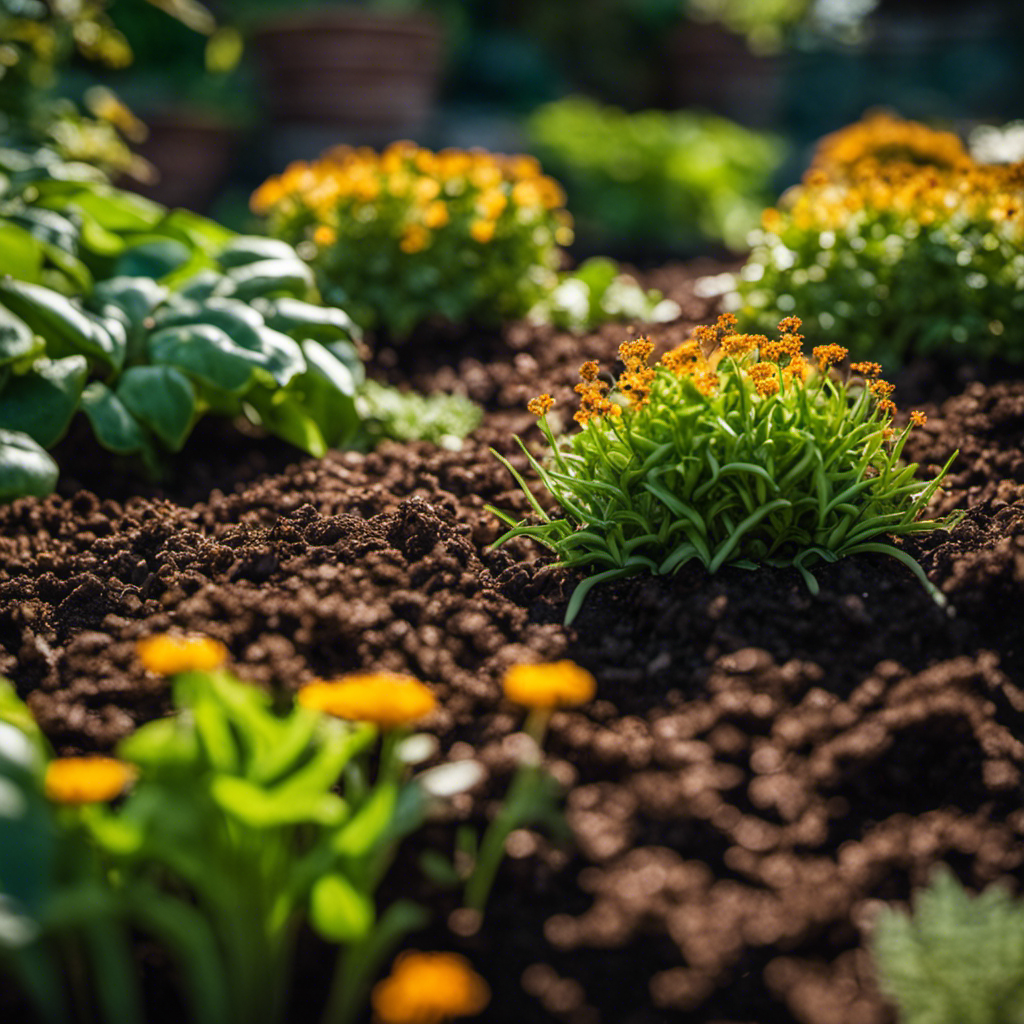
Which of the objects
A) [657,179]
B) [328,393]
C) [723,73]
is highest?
[723,73]

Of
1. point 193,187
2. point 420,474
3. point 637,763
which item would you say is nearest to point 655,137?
point 193,187

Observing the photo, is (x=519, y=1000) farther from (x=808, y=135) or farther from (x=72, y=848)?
(x=808, y=135)

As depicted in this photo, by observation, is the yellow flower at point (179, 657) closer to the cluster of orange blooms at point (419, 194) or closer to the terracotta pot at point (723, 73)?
the cluster of orange blooms at point (419, 194)

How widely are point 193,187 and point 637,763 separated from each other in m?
7.26

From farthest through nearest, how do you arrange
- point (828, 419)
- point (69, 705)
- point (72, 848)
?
1. point (828, 419)
2. point (69, 705)
3. point (72, 848)

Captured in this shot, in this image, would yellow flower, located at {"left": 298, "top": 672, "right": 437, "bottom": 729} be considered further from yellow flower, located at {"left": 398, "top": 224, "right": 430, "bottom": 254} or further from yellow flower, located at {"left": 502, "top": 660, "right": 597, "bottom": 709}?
yellow flower, located at {"left": 398, "top": 224, "right": 430, "bottom": 254}

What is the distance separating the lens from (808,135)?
10.3 metres

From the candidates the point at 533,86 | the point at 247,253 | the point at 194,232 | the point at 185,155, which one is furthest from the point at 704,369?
the point at 533,86

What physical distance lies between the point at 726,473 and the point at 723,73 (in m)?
8.72

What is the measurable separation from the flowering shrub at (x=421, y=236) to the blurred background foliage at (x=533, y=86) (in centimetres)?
132

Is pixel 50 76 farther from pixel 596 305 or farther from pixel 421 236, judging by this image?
pixel 596 305

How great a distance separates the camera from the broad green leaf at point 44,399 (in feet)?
8.71

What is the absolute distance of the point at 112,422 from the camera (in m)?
2.75

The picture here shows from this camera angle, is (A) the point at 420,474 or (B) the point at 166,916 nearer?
(B) the point at 166,916
